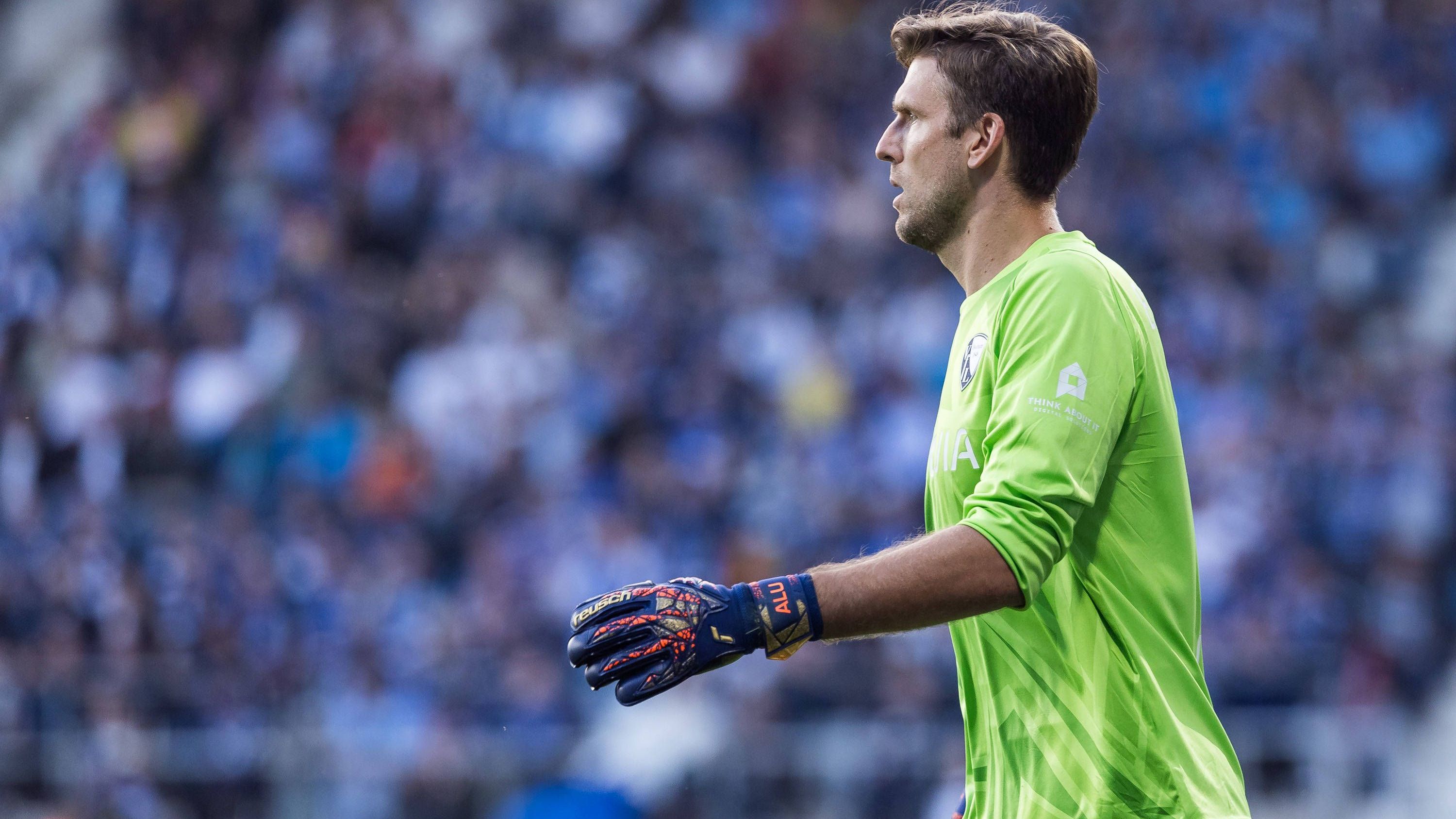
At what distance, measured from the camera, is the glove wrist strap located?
278 centimetres

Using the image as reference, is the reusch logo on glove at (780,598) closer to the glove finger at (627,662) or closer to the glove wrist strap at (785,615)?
the glove wrist strap at (785,615)

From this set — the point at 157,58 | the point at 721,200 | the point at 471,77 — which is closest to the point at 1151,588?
the point at 721,200

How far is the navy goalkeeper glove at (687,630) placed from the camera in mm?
2768

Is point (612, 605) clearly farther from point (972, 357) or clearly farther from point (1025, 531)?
point (972, 357)

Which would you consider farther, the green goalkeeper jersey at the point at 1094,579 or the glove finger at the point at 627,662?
the green goalkeeper jersey at the point at 1094,579

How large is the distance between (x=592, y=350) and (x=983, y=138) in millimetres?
8550

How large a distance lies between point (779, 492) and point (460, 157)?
4.56 m

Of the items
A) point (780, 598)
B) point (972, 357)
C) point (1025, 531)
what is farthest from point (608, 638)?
point (972, 357)

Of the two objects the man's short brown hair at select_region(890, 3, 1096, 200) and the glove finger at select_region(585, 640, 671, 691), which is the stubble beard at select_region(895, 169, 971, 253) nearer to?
the man's short brown hair at select_region(890, 3, 1096, 200)

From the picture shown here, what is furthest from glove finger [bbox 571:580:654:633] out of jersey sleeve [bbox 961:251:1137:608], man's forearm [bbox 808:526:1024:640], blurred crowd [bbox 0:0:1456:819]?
blurred crowd [bbox 0:0:1456:819]

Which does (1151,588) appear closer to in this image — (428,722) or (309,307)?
(428,722)

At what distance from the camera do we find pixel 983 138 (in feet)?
11.3

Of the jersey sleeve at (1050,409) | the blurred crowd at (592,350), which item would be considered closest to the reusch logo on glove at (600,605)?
the jersey sleeve at (1050,409)

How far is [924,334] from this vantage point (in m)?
11.5
